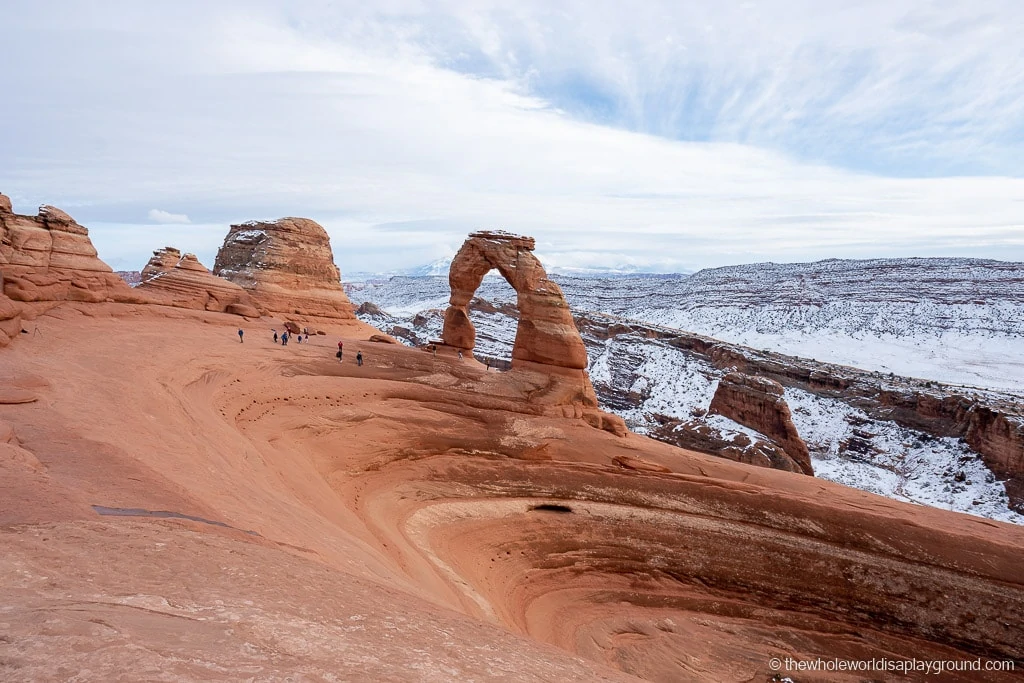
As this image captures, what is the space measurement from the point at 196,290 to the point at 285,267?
20.9 feet

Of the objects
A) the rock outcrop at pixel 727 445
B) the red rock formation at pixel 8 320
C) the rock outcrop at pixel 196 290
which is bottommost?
the rock outcrop at pixel 727 445

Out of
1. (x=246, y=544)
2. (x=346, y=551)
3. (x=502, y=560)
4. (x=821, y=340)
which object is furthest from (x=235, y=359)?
(x=821, y=340)

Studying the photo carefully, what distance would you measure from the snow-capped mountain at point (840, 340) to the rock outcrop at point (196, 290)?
23.1 m

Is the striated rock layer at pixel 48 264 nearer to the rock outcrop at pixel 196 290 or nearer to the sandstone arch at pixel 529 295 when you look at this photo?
the rock outcrop at pixel 196 290

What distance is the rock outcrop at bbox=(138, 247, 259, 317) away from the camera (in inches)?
1001

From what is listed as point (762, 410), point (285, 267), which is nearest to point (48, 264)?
point (285, 267)

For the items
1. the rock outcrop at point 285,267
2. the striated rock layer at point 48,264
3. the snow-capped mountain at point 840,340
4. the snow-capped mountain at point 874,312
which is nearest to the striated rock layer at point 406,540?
the striated rock layer at point 48,264

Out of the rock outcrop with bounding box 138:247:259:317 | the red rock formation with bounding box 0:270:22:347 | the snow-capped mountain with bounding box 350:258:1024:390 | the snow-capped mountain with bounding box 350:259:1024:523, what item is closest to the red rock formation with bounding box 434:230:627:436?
the snow-capped mountain with bounding box 350:259:1024:523

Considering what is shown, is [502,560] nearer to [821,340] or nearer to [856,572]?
[856,572]

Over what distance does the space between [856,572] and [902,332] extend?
70048mm

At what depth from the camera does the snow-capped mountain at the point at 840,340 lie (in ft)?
102

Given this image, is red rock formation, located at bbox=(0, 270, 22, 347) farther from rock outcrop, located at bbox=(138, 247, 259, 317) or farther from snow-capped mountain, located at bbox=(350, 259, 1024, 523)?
snow-capped mountain, located at bbox=(350, 259, 1024, 523)

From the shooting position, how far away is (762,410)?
1169 inches

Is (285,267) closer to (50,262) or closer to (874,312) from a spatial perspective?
(50,262)
